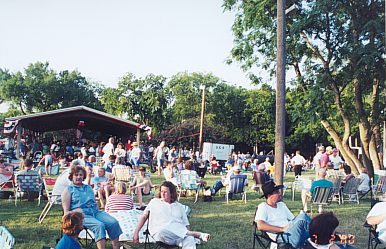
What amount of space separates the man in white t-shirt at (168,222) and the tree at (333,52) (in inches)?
467

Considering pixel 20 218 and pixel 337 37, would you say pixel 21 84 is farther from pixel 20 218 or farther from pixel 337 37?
pixel 20 218

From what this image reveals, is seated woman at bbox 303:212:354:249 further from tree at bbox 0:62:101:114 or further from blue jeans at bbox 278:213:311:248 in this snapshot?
tree at bbox 0:62:101:114

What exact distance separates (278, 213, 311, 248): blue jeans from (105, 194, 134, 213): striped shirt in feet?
9.94

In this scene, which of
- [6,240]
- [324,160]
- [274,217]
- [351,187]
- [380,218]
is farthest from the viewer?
[324,160]

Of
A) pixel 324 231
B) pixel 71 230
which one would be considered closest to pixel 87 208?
pixel 71 230

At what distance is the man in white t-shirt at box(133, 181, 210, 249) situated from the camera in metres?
5.28

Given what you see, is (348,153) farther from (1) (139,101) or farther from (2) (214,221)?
(1) (139,101)

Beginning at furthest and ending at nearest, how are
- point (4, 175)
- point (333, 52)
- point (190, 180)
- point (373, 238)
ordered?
point (333, 52)
point (190, 180)
point (4, 175)
point (373, 238)

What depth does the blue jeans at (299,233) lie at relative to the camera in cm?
496

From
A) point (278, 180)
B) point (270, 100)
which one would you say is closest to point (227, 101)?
point (270, 100)

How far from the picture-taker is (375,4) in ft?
56.7

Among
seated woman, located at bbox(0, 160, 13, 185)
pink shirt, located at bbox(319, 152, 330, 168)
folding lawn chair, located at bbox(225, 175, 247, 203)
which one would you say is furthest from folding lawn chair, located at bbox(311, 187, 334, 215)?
seated woman, located at bbox(0, 160, 13, 185)

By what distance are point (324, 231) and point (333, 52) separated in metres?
15.3

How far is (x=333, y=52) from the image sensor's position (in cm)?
1816
